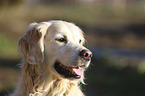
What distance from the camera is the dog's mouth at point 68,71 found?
325 cm

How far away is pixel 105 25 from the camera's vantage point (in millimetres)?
17094

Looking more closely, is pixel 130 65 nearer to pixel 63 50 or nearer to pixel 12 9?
pixel 63 50

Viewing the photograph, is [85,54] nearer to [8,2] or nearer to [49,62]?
[49,62]

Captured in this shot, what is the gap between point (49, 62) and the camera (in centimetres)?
338

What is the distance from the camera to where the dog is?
3.29 metres

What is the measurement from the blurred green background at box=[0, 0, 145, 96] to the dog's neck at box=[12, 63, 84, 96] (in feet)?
3.93

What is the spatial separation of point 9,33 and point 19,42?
10.3 meters

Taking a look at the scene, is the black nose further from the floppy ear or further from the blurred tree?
the blurred tree

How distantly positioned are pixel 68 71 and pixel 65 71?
0.04m

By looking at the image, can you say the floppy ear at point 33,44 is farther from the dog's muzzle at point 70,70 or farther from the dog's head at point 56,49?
the dog's muzzle at point 70,70

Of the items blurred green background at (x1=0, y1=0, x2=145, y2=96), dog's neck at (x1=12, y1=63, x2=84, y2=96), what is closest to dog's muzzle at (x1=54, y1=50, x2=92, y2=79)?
dog's neck at (x1=12, y1=63, x2=84, y2=96)

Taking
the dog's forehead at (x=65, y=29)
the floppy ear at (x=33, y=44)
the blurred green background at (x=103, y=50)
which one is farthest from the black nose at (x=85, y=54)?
the blurred green background at (x=103, y=50)

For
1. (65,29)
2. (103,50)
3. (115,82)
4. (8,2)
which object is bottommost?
(103,50)

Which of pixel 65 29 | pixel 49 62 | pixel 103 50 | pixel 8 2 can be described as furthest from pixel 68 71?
pixel 8 2
